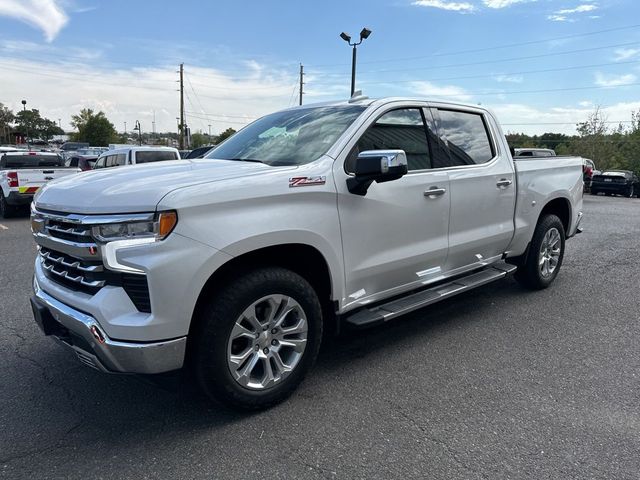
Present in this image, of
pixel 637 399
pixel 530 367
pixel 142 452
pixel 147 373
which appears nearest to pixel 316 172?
pixel 147 373

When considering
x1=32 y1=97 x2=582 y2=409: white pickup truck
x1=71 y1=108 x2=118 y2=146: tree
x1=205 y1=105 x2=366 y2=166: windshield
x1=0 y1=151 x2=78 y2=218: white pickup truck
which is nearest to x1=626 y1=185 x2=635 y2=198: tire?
x1=32 y1=97 x2=582 y2=409: white pickup truck

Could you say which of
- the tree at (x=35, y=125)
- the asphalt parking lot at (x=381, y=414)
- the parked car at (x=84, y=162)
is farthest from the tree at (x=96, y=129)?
the asphalt parking lot at (x=381, y=414)

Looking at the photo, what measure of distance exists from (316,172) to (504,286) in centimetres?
363

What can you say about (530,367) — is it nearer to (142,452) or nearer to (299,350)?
(299,350)

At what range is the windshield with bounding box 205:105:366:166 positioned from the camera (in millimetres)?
3380

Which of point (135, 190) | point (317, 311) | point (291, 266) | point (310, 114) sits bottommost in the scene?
point (317, 311)

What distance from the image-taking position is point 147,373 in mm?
2504

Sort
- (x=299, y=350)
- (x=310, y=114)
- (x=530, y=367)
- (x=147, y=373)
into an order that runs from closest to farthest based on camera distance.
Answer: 1. (x=147, y=373)
2. (x=299, y=350)
3. (x=530, y=367)
4. (x=310, y=114)

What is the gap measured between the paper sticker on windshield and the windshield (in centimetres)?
22

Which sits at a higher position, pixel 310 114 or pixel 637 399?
pixel 310 114

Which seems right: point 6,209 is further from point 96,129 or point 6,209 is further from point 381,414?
point 96,129

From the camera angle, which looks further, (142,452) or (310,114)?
(310,114)

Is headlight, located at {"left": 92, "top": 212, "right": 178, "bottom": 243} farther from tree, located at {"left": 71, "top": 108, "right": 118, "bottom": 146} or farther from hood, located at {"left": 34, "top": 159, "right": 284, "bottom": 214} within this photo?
tree, located at {"left": 71, "top": 108, "right": 118, "bottom": 146}

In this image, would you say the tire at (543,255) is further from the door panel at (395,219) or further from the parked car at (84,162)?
the parked car at (84,162)
